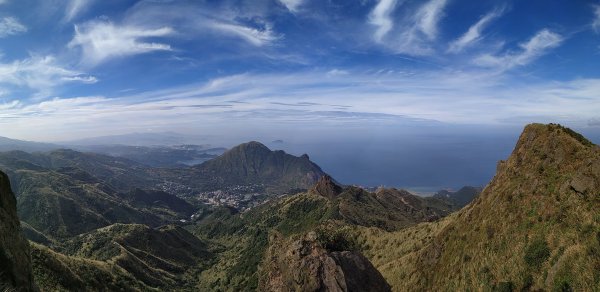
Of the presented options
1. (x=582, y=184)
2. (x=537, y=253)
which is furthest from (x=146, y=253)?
(x=582, y=184)

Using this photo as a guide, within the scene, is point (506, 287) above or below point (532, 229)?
below

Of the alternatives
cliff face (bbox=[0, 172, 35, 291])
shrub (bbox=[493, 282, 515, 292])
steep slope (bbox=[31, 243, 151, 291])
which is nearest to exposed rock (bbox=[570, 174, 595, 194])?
shrub (bbox=[493, 282, 515, 292])

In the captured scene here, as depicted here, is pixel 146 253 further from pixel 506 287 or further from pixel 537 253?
pixel 537 253

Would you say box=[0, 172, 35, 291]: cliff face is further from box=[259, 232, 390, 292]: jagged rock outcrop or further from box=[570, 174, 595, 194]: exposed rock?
box=[570, 174, 595, 194]: exposed rock

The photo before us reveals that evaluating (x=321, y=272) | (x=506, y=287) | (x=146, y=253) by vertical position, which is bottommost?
(x=146, y=253)

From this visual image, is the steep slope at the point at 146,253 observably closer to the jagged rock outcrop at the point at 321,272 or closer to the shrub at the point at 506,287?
the jagged rock outcrop at the point at 321,272

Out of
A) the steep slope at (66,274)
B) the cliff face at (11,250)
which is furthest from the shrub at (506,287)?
the steep slope at (66,274)

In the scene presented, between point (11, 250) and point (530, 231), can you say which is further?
point (530, 231)
